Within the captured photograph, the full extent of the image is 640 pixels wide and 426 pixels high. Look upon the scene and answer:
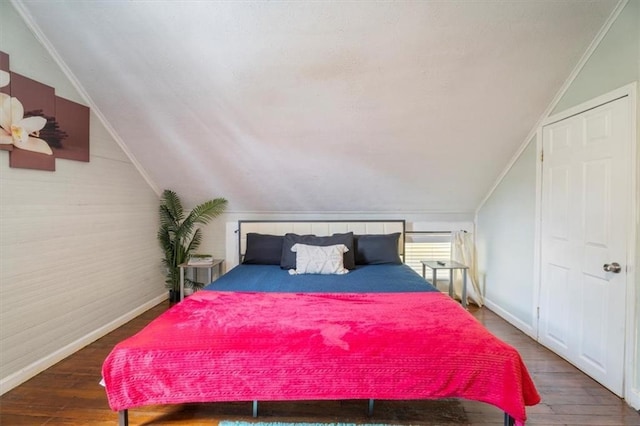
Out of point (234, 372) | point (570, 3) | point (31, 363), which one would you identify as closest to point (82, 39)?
point (31, 363)

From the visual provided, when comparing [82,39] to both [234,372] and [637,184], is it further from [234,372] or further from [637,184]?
[637,184]

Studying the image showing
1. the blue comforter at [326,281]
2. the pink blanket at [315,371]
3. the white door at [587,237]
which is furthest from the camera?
the blue comforter at [326,281]

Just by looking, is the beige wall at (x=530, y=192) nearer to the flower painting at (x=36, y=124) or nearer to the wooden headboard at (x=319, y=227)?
the wooden headboard at (x=319, y=227)

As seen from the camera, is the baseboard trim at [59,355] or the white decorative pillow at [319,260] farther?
the white decorative pillow at [319,260]

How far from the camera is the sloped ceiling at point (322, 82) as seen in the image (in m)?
1.94

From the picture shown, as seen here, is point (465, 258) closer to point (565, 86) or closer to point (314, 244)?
point (314, 244)

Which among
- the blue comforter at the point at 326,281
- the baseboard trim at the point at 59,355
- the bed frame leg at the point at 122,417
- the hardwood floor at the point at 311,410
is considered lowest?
the hardwood floor at the point at 311,410

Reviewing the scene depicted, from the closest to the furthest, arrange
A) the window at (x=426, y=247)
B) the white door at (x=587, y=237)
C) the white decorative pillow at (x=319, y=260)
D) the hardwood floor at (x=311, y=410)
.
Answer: the hardwood floor at (x=311, y=410) → the white door at (x=587, y=237) → the white decorative pillow at (x=319, y=260) → the window at (x=426, y=247)

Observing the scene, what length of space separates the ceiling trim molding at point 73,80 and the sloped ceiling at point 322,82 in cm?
2

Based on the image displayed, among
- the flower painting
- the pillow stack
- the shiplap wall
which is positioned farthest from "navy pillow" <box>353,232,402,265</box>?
the flower painting

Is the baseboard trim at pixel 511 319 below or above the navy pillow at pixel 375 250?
below

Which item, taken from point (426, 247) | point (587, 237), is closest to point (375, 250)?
point (426, 247)

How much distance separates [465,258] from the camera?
147 inches

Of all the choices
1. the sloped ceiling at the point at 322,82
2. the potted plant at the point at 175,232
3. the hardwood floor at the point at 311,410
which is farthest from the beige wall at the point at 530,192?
the potted plant at the point at 175,232
